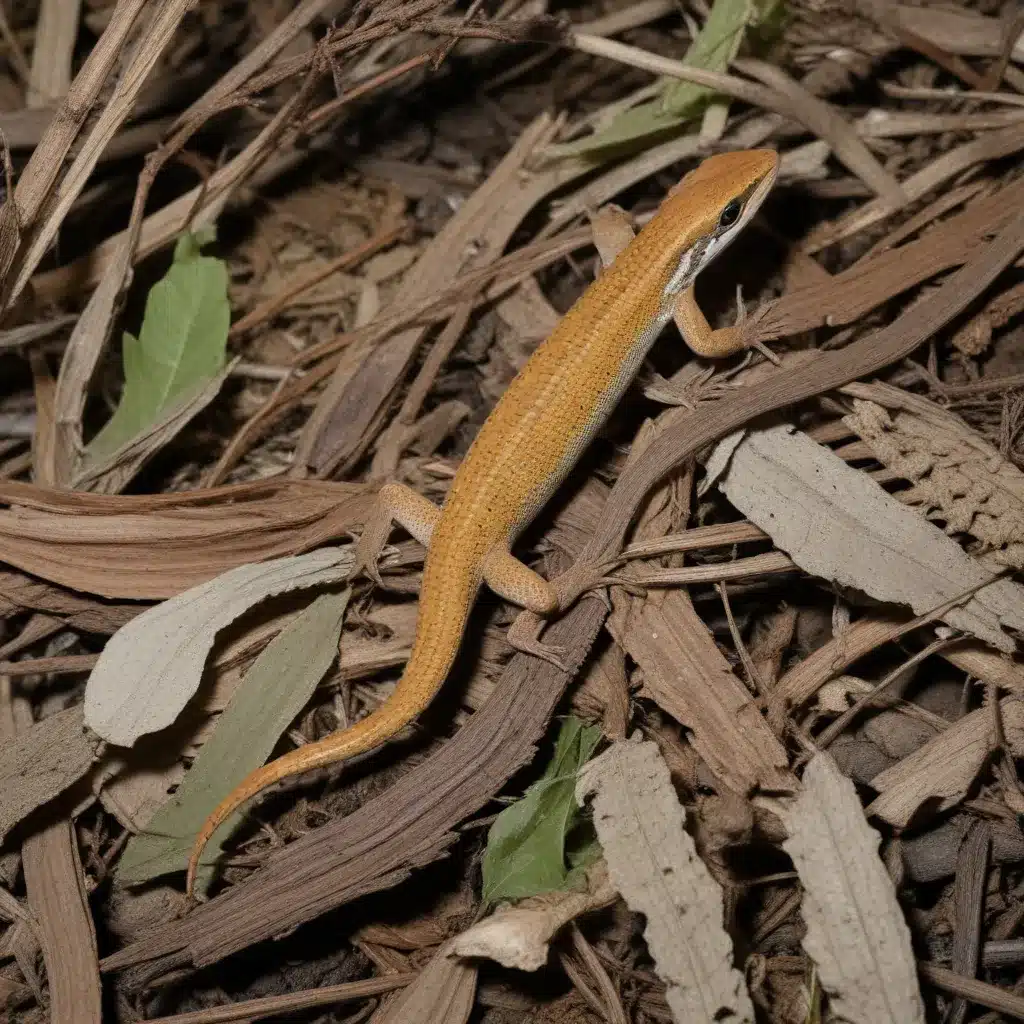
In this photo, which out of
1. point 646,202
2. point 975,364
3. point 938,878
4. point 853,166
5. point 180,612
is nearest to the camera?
point 938,878

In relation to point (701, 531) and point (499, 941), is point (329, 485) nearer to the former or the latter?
point (701, 531)

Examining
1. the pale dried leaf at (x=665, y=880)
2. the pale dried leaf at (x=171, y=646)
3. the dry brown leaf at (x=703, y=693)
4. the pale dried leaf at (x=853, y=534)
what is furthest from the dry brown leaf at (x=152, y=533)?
the pale dried leaf at (x=853, y=534)

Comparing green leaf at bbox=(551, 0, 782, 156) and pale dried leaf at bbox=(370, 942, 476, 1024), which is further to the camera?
green leaf at bbox=(551, 0, 782, 156)

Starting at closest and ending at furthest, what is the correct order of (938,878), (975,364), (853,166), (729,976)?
(729,976) < (938,878) < (975,364) < (853,166)

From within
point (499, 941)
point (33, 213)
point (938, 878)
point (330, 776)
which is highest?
point (33, 213)

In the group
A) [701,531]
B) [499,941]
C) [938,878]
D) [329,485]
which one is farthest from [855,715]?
[329,485]

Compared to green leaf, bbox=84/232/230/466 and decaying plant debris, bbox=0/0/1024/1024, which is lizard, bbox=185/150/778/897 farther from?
green leaf, bbox=84/232/230/466

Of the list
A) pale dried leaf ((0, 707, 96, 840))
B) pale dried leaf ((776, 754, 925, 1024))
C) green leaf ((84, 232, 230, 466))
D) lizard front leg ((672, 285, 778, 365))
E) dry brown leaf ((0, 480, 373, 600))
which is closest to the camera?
pale dried leaf ((776, 754, 925, 1024))

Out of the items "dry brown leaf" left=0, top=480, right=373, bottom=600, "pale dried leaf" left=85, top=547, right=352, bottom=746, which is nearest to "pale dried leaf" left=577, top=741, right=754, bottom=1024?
"pale dried leaf" left=85, top=547, right=352, bottom=746
